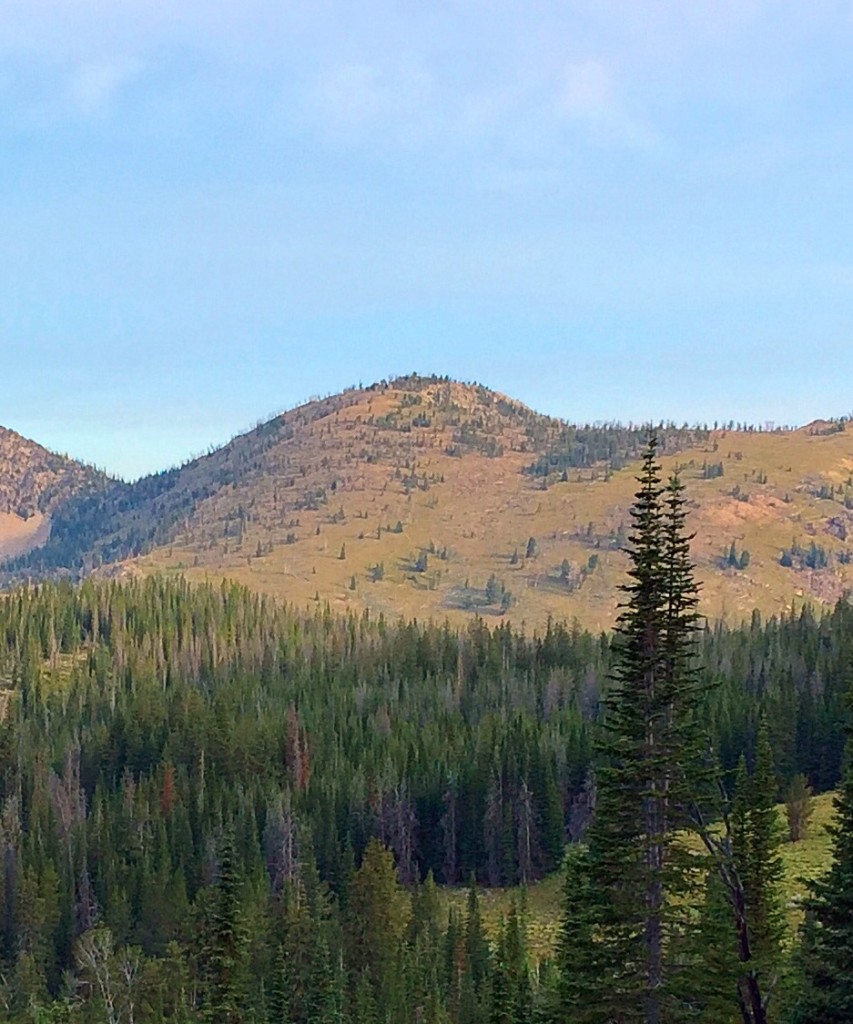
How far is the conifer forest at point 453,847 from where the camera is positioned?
25.0 m

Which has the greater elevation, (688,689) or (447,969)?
(688,689)

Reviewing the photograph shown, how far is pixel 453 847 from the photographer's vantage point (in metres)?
144

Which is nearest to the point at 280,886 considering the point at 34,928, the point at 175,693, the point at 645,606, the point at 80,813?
the point at 34,928

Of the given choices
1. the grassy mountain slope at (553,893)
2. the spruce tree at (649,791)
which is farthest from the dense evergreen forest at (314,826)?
the spruce tree at (649,791)

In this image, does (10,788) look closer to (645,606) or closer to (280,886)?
(280,886)

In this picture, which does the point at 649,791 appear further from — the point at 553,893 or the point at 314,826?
the point at 314,826

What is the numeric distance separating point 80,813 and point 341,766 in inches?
1420

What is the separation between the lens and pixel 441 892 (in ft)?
445

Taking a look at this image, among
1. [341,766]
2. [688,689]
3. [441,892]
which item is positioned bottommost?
[441,892]

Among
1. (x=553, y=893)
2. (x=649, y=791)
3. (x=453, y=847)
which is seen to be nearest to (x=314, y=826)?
(x=453, y=847)

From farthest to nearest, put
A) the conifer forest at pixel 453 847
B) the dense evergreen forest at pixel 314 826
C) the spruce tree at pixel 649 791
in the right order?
the dense evergreen forest at pixel 314 826, the conifer forest at pixel 453 847, the spruce tree at pixel 649 791

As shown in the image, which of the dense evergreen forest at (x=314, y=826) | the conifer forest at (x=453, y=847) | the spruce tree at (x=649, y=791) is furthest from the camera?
the dense evergreen forest at (x=314, y=826)

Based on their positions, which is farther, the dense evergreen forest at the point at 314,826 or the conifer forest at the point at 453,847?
the dense evergreen forest at the point at 314,826

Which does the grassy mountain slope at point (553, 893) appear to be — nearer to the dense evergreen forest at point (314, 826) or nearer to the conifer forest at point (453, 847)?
the conifer forest at point (453, 847)
